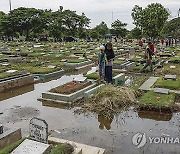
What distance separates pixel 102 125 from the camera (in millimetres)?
7477

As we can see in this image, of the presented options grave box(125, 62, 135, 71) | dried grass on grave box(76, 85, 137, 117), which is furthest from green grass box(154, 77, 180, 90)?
grave box(125, 62, 135, 71)

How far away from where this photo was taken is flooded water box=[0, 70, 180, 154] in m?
6.13

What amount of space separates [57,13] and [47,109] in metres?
48.4

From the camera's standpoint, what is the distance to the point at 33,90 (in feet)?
39.4

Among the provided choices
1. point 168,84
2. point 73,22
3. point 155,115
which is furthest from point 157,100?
point 73,22

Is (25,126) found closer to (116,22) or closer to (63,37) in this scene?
(63,37)

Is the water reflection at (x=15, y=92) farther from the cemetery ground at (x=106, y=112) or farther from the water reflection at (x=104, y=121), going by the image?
the water reflection at (x=104, y=121)

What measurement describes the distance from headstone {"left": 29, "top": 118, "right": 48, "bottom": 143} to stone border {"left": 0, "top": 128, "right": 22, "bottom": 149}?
1380mm

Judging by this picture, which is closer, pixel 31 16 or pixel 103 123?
pixel 103 123

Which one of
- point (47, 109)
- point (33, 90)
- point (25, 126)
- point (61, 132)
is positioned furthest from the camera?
point (33, 90)

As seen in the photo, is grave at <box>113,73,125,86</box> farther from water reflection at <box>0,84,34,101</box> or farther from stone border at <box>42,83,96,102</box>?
water reflection at <box>0,84,34,101</box>

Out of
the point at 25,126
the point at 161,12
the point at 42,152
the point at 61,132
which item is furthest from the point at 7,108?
the point at 161,12

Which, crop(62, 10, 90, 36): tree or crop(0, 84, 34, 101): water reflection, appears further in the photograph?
crop(62, 10, 90, 36): tree

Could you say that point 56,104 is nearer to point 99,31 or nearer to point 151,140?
point 151,140
